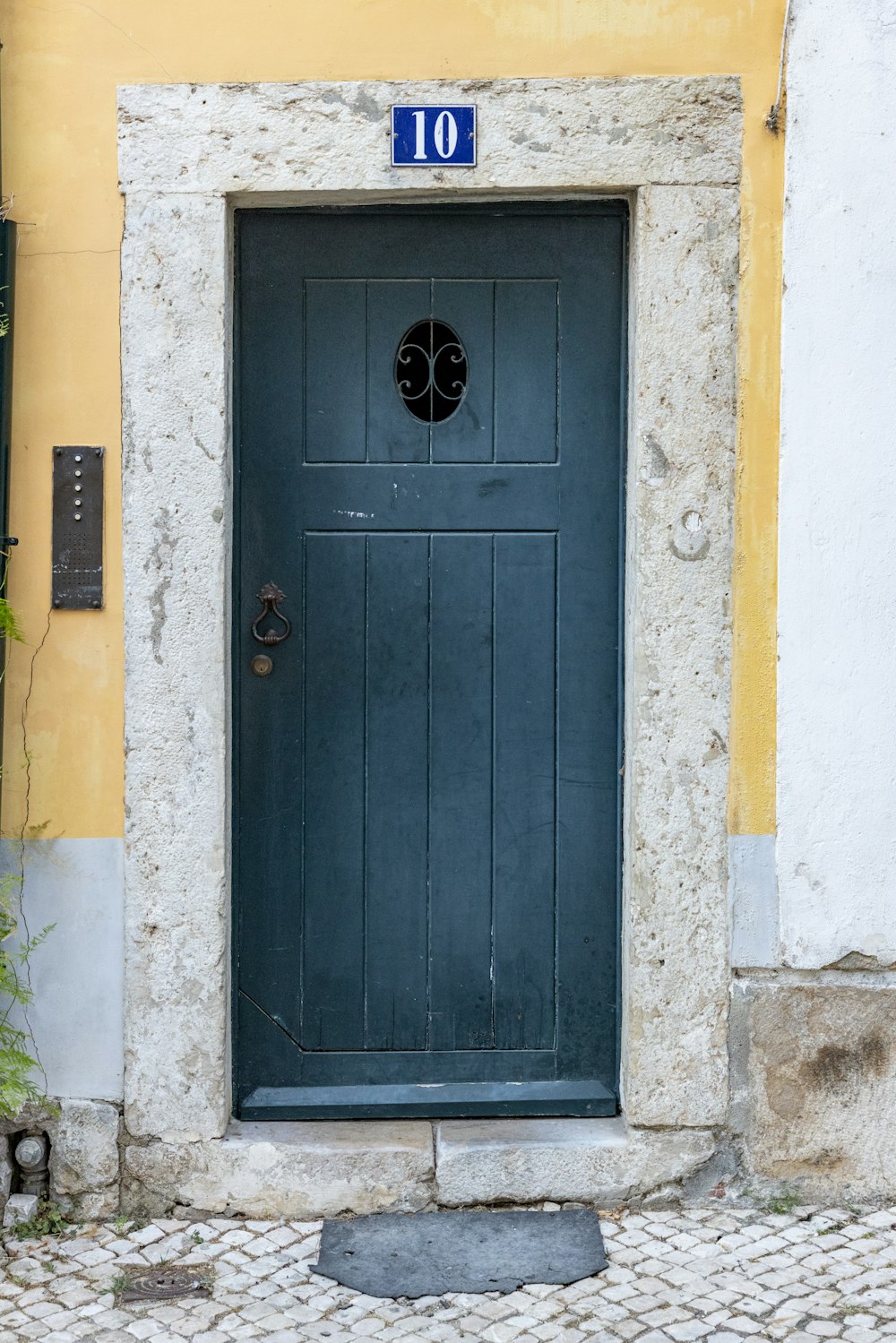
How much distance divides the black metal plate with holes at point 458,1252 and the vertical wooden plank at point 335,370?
1981 mm

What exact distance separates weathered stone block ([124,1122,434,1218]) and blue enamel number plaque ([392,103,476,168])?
2500 millimetres

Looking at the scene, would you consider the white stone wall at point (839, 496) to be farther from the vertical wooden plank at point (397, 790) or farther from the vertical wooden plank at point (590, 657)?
the vertical wooden plank at point (397, 790)

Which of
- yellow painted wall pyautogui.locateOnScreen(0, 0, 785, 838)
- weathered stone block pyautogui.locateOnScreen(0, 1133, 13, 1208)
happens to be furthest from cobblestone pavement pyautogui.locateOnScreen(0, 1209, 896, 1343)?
yellow painted wall pyautogui.locateOnScreen(0, 0, 785, 838)

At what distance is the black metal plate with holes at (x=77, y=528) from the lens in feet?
10.7

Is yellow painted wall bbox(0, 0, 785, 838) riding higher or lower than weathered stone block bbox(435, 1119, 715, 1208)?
higher

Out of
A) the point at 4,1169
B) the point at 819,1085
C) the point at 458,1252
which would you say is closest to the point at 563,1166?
the point at 458,1252

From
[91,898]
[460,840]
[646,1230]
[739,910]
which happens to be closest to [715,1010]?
[739,910]

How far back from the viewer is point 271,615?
11.3 ft

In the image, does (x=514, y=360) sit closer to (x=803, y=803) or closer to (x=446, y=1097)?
(x=803, y=803)

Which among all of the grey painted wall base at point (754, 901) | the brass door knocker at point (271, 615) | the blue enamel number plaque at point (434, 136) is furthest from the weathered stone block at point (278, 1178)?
the blue enamel number plaque at point (434, 136)

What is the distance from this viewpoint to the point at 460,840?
11.5 ft

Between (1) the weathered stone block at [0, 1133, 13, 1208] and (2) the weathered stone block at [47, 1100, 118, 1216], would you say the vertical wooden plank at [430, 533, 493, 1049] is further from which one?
(1) the weathered stone block at [0, 1133, 13, 1208]

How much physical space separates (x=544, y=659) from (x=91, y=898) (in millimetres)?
1338

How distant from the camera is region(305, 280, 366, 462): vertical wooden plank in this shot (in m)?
3.42
